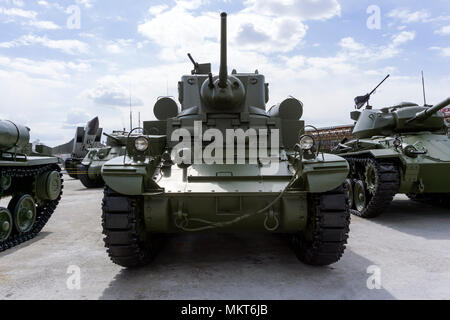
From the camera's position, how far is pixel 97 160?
16.2 meters

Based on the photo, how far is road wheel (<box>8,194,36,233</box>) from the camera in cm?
708

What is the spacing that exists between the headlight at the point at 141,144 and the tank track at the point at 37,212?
11.3 feet

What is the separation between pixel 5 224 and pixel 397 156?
8073 mm

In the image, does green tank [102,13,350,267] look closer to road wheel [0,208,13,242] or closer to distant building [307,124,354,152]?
road wheel [0,208,13,242]

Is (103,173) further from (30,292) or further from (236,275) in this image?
(236,275)

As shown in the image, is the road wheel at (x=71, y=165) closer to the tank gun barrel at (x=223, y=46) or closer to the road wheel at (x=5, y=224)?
the road wheel at (x=5, y=224)

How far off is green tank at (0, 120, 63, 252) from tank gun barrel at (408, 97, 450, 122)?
351 inches

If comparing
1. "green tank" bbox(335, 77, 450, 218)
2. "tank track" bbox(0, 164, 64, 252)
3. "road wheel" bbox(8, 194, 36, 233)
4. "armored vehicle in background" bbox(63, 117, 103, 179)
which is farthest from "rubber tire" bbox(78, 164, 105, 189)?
"green tank" bbox(335, 77, 450, 218)

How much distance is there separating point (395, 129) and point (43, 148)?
358 inches

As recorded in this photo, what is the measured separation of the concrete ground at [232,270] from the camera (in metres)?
4.10

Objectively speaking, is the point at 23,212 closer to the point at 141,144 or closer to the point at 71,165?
the point at 141,144
